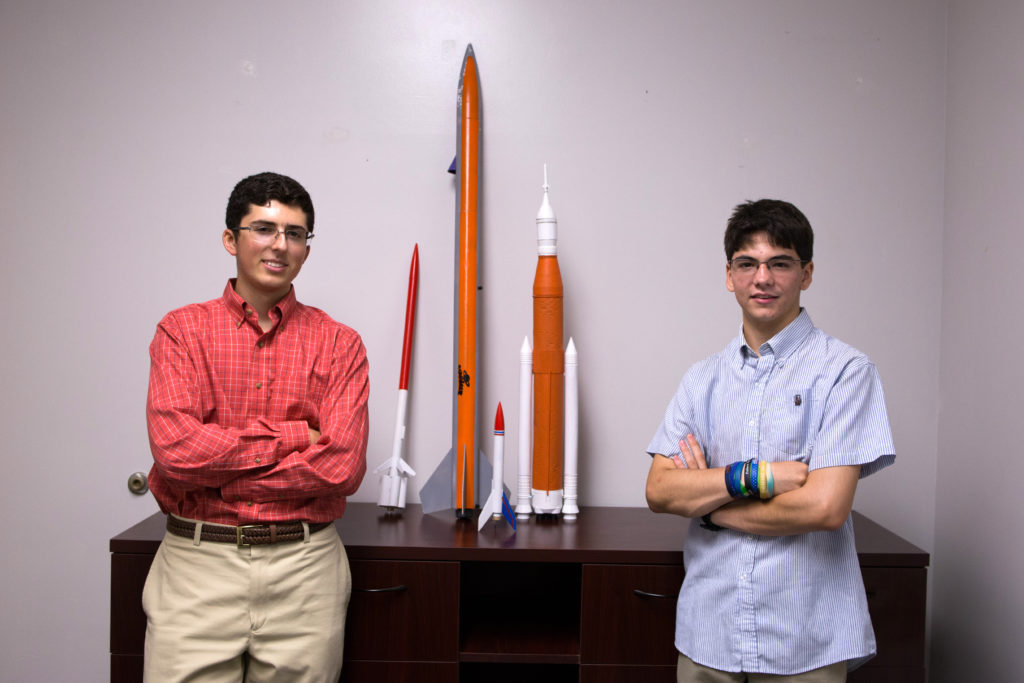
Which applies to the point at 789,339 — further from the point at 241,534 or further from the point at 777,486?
the point at 241,534

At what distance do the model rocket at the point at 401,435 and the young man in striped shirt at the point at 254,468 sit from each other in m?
0.46

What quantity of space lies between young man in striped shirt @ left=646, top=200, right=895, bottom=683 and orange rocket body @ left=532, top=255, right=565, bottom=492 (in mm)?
582

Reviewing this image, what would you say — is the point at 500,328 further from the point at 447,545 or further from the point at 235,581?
the point at 235,581

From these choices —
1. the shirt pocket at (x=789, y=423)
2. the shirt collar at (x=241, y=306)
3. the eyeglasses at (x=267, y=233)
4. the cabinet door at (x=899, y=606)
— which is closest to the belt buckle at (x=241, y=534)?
the shirt collar at (x=241, y=306)

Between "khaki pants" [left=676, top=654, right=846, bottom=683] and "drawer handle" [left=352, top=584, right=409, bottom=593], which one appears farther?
"drawer handle" [left=352, top=584, right=409, bottom=593]

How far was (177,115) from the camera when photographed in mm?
2643

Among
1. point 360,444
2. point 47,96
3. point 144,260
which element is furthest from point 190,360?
point 47,96

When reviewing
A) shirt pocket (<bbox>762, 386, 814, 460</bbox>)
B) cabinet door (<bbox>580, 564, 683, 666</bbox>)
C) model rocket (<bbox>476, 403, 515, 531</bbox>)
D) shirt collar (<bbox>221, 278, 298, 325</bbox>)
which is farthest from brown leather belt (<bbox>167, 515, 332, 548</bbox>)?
shirt pocket (<bbox>762, 386, 814, 460</bbox>)

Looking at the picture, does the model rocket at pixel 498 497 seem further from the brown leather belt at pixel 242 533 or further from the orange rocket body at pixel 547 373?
the brown leather belt at pixel 242 533

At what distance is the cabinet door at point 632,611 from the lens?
82.7 inches

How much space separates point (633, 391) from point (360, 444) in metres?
1.04

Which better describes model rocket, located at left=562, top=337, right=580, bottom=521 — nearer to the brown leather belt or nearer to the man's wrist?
the man's wrist

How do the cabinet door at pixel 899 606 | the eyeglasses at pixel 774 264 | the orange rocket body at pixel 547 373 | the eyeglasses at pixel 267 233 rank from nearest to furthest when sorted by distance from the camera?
1. the eyeglasses at pixel 774 264
2. the eyeglasses at pixel 267 233
3. the cabinet door at pixel 899 606
4. the orange rocket body at pixel 547 373

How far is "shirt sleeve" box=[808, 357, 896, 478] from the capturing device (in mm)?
1658
